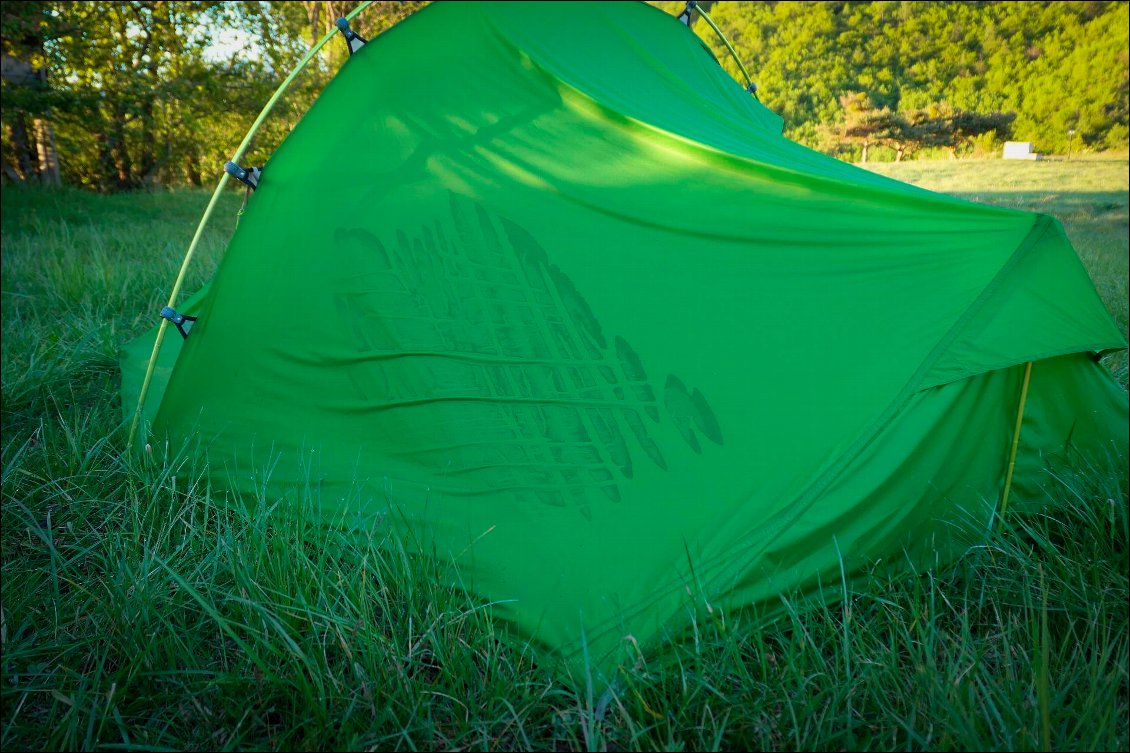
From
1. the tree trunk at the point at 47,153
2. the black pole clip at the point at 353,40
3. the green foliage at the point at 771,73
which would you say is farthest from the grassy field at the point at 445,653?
the tree trunk at the point at 47,153

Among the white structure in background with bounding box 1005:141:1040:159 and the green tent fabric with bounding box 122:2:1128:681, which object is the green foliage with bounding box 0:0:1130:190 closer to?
the white structure in background with bounding box 1005:141:1040:159

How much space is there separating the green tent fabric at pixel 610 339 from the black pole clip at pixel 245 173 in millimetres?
45

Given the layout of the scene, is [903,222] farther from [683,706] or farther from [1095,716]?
[683,706]

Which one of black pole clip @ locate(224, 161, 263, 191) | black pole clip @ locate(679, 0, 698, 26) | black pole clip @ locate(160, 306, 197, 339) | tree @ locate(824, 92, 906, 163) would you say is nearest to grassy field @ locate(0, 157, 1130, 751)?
black pole clip @ locate(160, 306, 197, 339)

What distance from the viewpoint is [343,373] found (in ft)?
5.34

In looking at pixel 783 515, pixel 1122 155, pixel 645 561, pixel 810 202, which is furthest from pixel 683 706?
pixel 1122 155

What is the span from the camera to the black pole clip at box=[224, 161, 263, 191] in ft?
5.49

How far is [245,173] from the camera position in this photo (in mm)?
1694

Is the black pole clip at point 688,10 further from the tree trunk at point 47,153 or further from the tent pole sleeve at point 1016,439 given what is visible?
the tree trunk at point 47,153

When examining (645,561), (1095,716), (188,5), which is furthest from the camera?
(188,5)

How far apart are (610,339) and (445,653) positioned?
67 centimetres

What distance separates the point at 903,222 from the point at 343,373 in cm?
124

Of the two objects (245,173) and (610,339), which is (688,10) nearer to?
(610,339)

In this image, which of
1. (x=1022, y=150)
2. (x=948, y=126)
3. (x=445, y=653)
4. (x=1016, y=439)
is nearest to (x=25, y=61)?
(x=445, y=653)
